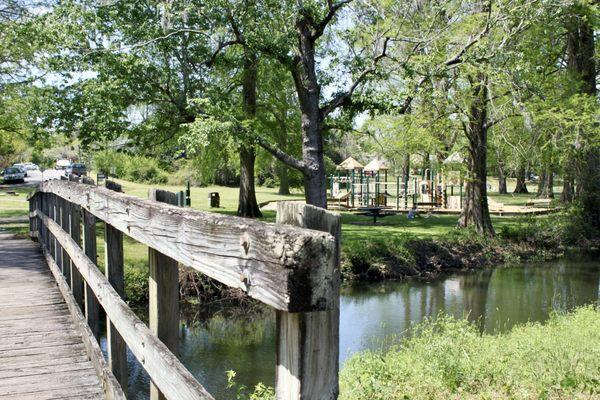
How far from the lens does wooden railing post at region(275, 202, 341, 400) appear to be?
171 cm

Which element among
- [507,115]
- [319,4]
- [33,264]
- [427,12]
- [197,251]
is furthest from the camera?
[507,115]

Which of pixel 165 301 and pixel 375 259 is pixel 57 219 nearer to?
pixel 165 301

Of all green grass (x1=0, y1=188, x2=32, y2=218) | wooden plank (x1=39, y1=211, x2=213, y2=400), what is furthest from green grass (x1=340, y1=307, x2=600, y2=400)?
green grass (x1=0, y1=188, x2=32, y2=218)

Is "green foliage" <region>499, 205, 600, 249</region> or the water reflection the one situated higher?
"green foliage" <region>499, 205, 600, 249</region>

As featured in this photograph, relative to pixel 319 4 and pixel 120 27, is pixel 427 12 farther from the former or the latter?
pixel 120 27

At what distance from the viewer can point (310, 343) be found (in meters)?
1.72

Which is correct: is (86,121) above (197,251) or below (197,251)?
above

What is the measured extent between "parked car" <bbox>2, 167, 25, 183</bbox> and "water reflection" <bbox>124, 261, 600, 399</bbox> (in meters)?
42.9

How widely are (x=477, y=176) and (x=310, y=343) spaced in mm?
22752

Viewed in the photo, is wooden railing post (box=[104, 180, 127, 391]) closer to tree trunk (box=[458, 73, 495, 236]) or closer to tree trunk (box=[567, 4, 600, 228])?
tree trunk (box=[458, 73, 495, 236])

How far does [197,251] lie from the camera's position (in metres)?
2.27

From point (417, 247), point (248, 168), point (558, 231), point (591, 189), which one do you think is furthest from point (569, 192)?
point (248, 168)

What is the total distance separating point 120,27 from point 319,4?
6.21m

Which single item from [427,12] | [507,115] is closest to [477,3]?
[427,12]
